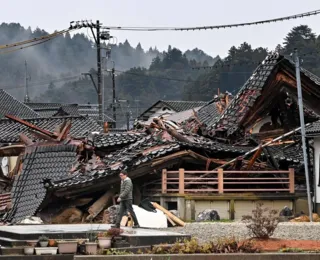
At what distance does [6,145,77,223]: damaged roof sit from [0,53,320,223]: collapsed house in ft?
0.13

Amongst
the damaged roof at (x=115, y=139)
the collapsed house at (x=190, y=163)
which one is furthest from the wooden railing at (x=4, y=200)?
the damaged roof at (x=115, y=139)

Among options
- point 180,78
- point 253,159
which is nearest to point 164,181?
point 253,159

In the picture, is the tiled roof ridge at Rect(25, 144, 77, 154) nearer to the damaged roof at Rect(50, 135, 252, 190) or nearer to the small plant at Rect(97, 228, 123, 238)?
the damaged roof at Rect(50, 135, 252, 190)

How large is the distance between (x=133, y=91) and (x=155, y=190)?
131m

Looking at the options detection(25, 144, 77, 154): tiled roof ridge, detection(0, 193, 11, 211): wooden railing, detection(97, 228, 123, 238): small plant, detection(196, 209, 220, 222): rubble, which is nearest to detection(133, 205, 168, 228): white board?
detection(196, 209, 220, 222): rubble

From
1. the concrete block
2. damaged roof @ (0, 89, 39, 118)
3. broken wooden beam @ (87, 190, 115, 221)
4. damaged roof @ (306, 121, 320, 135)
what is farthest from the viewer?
damaged roof @ (0, 89, 39, 118)

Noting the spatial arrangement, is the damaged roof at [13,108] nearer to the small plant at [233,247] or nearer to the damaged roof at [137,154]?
the damaged roof at [137,154]

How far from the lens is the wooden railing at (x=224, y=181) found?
30922mm

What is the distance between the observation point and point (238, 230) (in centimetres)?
2492

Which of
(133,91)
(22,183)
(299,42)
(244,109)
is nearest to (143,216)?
(22,183)

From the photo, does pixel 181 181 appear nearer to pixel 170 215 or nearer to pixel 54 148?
pixel 170 215

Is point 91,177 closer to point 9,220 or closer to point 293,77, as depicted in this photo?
point 9,220

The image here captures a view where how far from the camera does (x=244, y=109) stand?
37875 millimetres

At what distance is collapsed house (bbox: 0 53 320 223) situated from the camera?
30.7 meters
